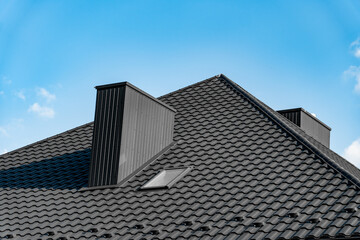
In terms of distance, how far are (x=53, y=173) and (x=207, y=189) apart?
161 inches

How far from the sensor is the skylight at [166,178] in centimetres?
1144

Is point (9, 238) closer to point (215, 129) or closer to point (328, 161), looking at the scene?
point (215, 129)

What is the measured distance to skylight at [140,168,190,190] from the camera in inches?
450

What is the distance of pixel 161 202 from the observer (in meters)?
10.9

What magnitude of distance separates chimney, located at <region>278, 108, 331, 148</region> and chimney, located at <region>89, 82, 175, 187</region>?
5.20 m

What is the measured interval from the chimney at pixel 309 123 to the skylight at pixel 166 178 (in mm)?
6331

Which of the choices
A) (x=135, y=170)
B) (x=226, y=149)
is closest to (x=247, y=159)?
(x=226, y=149)

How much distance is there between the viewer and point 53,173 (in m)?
13.1

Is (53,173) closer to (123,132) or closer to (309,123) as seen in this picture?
(123,132)

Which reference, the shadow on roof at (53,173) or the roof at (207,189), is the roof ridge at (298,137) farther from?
the shadow on roof at (53,173)

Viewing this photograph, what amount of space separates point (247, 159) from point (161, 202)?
2.02m

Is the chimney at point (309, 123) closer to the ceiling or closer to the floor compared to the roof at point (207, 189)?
closer to the ceiling

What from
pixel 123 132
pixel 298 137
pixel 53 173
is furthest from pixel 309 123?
pixel 53 173

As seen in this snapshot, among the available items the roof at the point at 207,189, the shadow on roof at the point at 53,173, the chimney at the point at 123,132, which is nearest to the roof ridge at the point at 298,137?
the roof at the point at 207,189
